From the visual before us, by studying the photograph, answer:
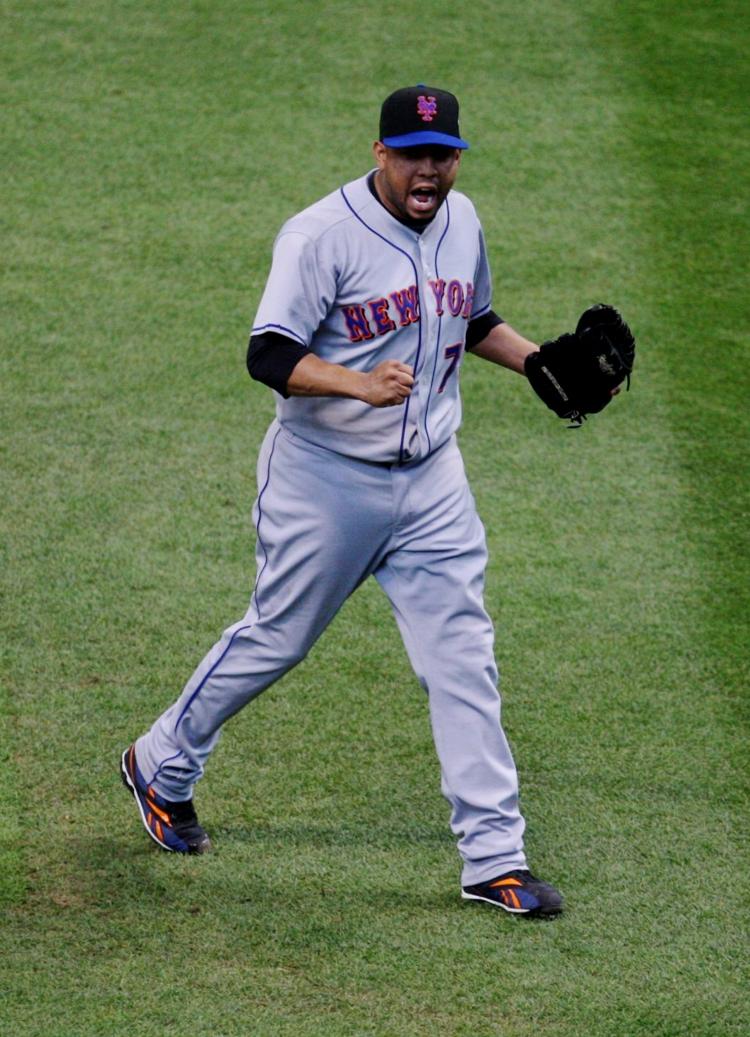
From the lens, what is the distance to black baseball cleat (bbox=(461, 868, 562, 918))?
409 centimetres

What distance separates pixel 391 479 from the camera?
13.4 ft

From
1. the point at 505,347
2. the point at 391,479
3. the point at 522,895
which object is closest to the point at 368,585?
the point at 505,347

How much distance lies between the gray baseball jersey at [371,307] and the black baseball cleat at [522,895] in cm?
112

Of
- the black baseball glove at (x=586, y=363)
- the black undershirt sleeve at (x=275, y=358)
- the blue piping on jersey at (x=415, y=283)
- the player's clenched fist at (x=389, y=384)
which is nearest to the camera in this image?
the player's clenched fist at (x=389, y=384)

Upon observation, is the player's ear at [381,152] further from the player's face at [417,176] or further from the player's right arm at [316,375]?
the player's right arm at [316,375]

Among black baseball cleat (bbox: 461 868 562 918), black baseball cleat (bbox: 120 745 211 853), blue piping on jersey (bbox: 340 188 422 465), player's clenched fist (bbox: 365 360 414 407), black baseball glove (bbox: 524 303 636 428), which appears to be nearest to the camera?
player's clenched fist (bbox: 365 360 414 407)

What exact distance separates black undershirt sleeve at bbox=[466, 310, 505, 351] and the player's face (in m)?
0.50

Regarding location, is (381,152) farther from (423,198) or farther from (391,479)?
(391,479)

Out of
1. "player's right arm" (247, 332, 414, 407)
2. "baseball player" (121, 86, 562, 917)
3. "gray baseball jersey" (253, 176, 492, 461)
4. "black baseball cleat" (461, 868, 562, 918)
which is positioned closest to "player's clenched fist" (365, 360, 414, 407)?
"player's right arm" (247, 332, 414, 407)

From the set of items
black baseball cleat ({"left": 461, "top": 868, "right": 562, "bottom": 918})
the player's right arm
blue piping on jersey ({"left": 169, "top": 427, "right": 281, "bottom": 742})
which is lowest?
black baseball cleat ({"left": 461, "top": 868, "right": 562, "bottom": 918})

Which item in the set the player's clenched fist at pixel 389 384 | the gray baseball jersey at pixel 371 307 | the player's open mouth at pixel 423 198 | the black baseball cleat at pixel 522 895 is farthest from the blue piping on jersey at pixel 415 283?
the black baseball cleat at pixel 522 895

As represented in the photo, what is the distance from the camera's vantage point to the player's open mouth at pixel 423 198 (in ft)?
12.8

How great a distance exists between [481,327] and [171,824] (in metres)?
1.61

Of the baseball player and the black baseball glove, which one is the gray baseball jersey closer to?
the baseball player
